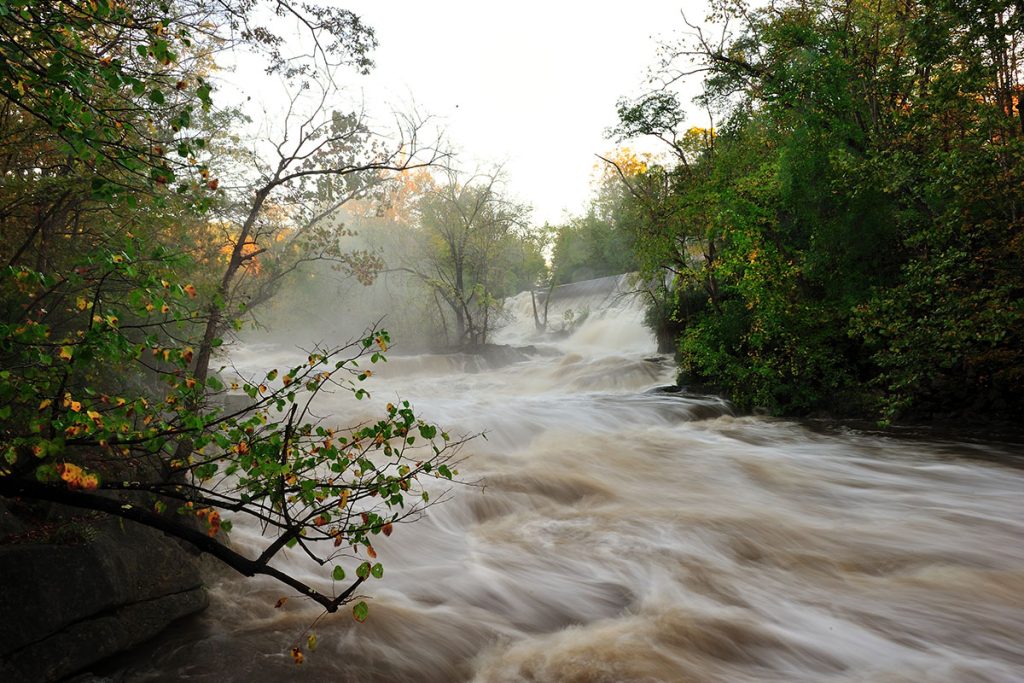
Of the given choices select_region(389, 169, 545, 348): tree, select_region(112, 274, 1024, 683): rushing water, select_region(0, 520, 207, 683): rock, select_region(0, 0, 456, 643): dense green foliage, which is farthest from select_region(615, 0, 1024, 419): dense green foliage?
select_region(0, 520, 207, 683): rock

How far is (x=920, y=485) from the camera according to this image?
7605 mm

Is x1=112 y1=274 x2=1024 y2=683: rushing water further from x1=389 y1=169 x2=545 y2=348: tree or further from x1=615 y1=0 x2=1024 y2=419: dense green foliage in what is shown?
x1=389 y1=169 x2=545 y2=348: tree

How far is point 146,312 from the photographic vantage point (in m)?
2.24

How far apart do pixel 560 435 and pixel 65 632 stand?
8.87 meters

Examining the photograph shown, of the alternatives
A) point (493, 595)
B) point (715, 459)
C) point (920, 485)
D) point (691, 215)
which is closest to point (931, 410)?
point (920, 485)

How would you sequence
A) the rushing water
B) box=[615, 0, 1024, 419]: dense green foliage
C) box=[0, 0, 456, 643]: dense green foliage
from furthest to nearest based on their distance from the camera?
1. box=[615, 0, 1024, 419]: dense green foliage
2. the rushing water
3. box=[0, 0, 456, 643]: dense green foliage

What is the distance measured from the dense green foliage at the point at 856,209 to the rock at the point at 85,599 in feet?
32.9

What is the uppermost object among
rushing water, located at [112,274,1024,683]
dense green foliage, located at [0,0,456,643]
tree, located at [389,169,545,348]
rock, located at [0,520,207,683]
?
tree, located at [389,169,545,348]

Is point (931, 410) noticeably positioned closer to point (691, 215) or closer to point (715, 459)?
point (715, 459)

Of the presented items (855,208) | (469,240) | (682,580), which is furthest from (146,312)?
(469,240)

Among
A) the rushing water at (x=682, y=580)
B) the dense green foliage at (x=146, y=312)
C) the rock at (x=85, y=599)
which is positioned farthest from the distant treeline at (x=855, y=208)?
the rock at (x=85, y=599)

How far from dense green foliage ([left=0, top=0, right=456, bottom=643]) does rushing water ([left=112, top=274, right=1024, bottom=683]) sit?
0.68 meters

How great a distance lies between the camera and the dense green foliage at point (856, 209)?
8336 millimetres

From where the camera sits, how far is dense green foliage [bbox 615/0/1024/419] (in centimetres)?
834
